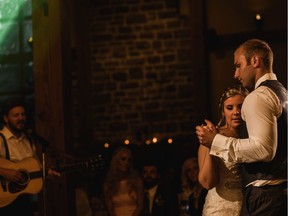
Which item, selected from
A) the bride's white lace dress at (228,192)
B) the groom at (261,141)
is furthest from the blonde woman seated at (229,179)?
the groom at (261,141)

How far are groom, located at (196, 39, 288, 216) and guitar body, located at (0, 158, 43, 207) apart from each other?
2706 millimetres

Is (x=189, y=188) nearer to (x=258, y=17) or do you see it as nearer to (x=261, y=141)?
(x=258, y=17)

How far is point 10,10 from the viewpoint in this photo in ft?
32.3

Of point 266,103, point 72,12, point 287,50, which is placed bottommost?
point 266,103

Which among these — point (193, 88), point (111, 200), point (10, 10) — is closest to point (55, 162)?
point (111, 200)

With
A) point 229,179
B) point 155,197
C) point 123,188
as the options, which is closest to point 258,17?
point 155,197

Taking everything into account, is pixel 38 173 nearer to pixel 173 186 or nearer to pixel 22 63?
pixel 173 186

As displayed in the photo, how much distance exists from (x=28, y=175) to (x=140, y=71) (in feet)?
14.9

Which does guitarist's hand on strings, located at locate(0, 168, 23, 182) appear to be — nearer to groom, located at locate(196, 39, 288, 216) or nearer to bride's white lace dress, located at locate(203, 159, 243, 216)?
bride's white lace dress, located at locate(203, 159, 243, 216)

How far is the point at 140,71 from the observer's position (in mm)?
10016

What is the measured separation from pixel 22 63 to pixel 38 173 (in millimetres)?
4265

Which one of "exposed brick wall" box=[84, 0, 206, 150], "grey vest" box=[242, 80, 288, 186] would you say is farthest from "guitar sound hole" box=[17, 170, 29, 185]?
"exposed brick wall" box=[84, 0, 206, 150]

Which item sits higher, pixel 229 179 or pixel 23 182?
pixel 229 179

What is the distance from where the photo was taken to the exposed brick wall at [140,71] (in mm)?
9805
